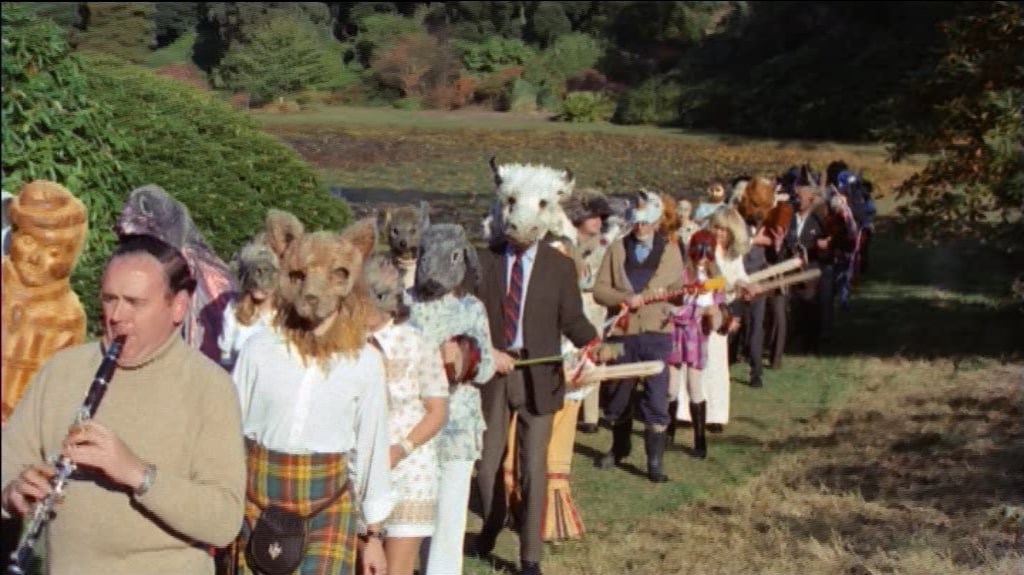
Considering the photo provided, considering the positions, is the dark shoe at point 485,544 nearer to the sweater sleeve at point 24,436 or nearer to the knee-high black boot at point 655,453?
the knee-high black boot at point 655,453

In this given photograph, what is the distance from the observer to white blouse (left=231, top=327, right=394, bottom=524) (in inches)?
218

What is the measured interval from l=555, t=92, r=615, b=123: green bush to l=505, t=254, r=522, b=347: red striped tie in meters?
1.99

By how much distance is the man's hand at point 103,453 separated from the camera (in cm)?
404

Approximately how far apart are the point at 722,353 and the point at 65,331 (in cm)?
881

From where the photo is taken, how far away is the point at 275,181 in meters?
9.19

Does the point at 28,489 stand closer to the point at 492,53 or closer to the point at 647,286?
the point at 492,53

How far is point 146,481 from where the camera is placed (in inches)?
167

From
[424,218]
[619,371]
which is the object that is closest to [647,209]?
[619,371]

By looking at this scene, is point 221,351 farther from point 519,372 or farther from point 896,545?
point 896,545

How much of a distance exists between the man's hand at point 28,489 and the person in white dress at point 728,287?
9542mm

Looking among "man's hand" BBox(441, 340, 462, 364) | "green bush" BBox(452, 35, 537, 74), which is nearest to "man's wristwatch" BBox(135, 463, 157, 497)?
"man's hand" BBox(441, 340, 462, 364)

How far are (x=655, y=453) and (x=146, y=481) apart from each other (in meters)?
7.57

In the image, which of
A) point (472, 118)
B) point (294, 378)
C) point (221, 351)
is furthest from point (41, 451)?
point (472, 118)

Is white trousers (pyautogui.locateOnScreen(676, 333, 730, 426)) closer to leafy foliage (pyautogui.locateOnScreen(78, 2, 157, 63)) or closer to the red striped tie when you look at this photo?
the red striped tie
